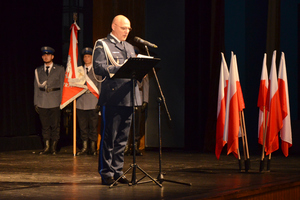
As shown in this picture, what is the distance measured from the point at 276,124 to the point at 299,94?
118 inches

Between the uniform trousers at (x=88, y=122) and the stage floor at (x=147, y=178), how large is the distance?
1.19ft

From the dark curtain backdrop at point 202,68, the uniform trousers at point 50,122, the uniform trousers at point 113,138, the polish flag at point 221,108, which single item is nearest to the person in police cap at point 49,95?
the uniform trousers at point 50,122

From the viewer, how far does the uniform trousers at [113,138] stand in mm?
4336

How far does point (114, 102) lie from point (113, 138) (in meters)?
0.30

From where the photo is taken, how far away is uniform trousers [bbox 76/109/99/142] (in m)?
7.32

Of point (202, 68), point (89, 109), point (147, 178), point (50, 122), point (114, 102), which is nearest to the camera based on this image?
point (114, 102)

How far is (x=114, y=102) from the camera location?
4.29 meters

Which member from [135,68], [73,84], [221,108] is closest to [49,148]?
[73,84]

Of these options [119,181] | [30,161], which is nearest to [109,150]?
[119,181]

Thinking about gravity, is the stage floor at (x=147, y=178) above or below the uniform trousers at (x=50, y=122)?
below

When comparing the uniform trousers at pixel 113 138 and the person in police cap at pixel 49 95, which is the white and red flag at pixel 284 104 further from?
the person in police cap at pixel 49 95

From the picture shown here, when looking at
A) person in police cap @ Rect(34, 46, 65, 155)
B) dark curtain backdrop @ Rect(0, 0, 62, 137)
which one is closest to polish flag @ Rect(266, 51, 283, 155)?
person in police cap @ Rect(34, 46, 65, 155)

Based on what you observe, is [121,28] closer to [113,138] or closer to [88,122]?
[113,138]

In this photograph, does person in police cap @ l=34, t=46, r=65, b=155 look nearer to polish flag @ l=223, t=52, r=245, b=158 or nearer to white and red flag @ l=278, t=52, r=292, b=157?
polish flag @ l=223, t=52, r=245, b=158
